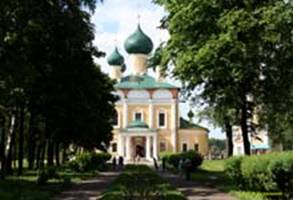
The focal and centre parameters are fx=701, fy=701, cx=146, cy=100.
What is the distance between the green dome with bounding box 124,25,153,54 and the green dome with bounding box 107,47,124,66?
318 inches

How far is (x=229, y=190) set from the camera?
2908 cm

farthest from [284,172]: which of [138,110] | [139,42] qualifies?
[138,110]

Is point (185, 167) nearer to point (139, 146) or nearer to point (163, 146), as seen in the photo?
point (139, 146)

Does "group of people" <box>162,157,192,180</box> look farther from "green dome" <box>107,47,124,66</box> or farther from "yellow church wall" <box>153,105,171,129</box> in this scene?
"green dome" <box>107,47,124,66</box>

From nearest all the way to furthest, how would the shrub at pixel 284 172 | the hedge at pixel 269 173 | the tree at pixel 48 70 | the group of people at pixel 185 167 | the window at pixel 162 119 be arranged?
1. the shrub at pixel 284 172
2. the hedge at pixel 269 173
3. the tree at pixel 48 70
4. the group of people at pixel 185 167
5. the window at pixel 162 119

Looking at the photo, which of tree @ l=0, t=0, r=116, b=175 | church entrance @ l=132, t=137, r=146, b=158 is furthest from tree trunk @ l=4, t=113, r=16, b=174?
church entrance @ l=132, t=137, r=146, b=158

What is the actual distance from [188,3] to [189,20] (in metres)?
1.08

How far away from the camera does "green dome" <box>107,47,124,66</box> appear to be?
115 m

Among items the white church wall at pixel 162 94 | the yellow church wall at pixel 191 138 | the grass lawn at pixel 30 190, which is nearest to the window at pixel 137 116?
the white church wall at pixel 162 94

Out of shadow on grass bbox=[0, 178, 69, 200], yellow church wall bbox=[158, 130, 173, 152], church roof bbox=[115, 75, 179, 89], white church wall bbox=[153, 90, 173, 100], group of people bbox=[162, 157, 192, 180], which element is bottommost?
shadow on grass bbox=[0, 178, 69, 200]

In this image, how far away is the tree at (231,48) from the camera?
116 feet

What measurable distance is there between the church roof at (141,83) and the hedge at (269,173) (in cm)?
7785

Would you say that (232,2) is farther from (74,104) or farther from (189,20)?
(74,104)

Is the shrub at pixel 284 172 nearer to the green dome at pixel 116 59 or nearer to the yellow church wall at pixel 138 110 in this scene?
the yellow church wall at pixel 138 110
